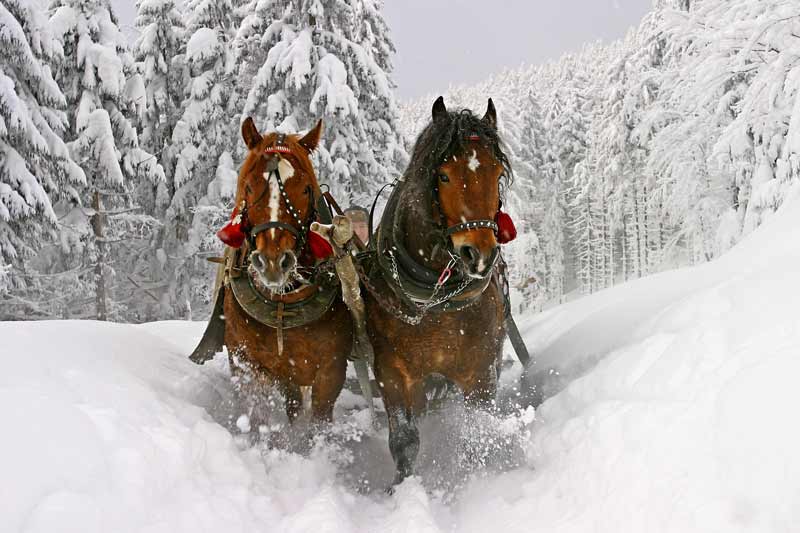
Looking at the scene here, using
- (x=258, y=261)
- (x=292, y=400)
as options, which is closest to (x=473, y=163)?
(x=258, y=261)

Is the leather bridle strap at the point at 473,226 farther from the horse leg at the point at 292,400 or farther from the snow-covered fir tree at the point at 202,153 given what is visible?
the snow-covered fir tree at the point at 202,153

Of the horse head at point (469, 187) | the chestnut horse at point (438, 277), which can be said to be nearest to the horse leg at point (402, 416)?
the chestnut horse at point (438, 277)

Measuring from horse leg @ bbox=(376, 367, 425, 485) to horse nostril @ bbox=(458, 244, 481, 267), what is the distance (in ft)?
3.52

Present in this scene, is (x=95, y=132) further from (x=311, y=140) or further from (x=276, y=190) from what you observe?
(x=276, y=190)

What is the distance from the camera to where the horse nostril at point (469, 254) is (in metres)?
2.94

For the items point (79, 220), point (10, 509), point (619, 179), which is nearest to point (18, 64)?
point (79, 220)

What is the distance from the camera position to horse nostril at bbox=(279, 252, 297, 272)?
3.06 meters

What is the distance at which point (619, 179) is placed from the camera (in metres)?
29.1

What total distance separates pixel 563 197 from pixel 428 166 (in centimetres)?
3414

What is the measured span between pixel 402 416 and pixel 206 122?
14.6 metres

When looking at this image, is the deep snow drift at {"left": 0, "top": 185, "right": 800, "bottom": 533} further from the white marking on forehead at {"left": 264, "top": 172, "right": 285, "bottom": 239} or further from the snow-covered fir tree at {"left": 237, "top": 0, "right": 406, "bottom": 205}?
the snow-covered fir tree at {"left": 237, "top": 0, "right": 406, "bottom": 205}

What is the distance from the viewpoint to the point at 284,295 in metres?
3.47

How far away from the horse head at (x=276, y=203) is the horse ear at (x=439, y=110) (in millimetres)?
895

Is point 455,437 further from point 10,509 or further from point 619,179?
point 619,179
